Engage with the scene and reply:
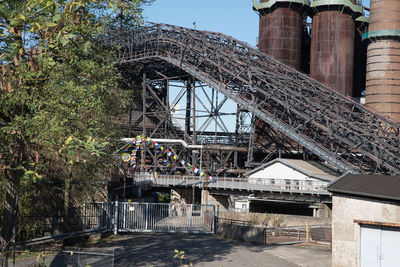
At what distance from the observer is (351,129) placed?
167ft

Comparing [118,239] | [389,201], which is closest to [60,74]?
[118,239]

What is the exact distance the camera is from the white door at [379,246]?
57.7 feet

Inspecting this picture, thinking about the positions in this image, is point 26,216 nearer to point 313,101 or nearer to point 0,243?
point 0,243

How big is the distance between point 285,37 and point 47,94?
54.5 metres

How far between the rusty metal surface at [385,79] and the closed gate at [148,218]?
38106 mm

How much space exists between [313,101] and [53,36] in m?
44.6

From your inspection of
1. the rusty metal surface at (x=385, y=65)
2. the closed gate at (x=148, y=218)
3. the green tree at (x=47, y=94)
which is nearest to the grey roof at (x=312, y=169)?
the rusty metal surface at (x=385, y=65)

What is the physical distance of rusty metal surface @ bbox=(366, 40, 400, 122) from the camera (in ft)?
202

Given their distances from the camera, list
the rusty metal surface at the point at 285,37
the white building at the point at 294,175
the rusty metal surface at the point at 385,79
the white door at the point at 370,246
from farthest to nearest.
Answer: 1. the rusty metal surface at the point at 285,37
2. the rusty metal surface at the point at 385,79
3. the white building at the point at 294,175
4. the white door at the point at 370,246

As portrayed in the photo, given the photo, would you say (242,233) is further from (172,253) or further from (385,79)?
(385,79)

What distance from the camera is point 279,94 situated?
53.4 metres

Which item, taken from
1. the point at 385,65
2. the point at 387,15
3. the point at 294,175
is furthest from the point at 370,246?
the point at 387,15

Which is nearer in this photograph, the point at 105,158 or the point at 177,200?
the point at 105,158

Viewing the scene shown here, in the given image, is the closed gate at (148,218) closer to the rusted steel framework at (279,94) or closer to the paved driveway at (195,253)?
the paved driveway at (195,253)
